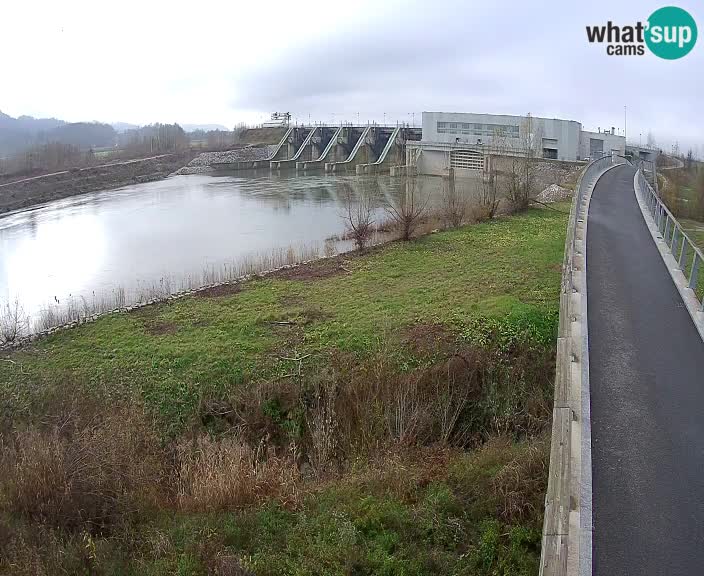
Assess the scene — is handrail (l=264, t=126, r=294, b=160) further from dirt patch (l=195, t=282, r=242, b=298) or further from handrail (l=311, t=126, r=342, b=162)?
dirt patch (l=195, t=282, r=242, b=298)

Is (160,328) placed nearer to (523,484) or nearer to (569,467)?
(523,484)

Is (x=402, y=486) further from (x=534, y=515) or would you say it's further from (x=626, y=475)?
(x=626, y=475)

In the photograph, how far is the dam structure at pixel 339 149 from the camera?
78562 millimetres

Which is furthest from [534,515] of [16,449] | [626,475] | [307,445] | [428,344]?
[16,449]

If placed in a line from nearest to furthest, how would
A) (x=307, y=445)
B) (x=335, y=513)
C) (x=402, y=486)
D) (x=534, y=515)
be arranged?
(x=534, y=515) < (x=335, y=513) < (x=402, y=486) < (x=307, y=445)

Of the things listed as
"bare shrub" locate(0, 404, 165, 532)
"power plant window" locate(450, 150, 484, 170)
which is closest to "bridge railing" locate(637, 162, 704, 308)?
"bare shrub" locate(0, 404, 165, 532)

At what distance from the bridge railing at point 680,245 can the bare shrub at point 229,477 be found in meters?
7.92

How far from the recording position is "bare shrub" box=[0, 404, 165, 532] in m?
8.31

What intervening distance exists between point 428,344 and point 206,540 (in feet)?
21.2

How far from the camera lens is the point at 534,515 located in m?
7.34

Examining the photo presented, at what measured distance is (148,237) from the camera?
3234cm

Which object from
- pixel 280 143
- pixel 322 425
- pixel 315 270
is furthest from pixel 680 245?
pixel 280 143

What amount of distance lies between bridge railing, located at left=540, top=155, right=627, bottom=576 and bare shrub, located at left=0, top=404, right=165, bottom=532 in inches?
224

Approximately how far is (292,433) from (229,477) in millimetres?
2244
